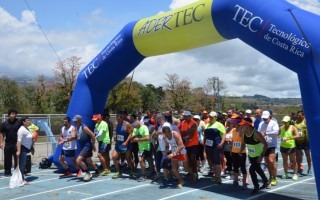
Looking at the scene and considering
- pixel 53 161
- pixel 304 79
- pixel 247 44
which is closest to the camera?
pixel 304 79

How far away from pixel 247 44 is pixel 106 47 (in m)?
5.00

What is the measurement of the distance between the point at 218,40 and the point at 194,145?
2717mm

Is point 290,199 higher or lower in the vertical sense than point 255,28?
lower

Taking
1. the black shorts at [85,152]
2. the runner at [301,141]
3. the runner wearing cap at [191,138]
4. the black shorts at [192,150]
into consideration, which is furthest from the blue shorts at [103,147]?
the runner at [301,141]

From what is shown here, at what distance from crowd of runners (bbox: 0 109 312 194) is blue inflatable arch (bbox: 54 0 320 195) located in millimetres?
1202

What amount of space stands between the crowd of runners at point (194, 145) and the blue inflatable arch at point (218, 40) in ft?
3.94

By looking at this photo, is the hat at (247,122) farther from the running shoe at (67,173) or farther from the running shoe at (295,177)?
the running shoe at (67,173)

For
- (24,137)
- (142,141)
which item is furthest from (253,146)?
(24,137)

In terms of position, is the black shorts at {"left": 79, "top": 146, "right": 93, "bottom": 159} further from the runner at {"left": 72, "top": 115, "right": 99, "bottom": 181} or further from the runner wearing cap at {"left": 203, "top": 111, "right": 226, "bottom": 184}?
the runner wearing cap at {"left": 203, "top": 111, "right": 226, "bottom": 184}

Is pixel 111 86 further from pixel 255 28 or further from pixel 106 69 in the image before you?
pixel 255 28

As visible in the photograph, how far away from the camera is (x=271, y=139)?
29.8 ft

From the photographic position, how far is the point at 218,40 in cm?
875

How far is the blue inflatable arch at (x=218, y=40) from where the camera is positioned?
6.61 metres

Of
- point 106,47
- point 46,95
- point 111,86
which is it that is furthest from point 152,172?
point 46,95
